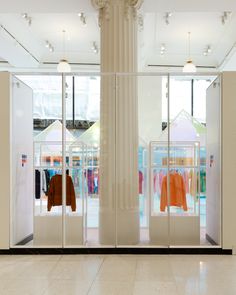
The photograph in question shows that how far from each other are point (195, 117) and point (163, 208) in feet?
5.35

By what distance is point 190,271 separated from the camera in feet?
16.6

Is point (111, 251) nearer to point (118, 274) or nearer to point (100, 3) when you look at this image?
point (118, 274)

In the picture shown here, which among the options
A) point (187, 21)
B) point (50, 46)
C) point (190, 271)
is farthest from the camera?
point (50, 46)

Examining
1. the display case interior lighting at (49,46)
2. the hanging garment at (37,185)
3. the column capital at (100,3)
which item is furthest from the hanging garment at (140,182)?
the display case interior lighting at (49,46)

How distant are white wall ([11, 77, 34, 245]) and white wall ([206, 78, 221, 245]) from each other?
298 centimetres

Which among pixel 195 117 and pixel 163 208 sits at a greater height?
pixel 195 117

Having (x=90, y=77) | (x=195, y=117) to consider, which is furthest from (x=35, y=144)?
(x=195, y=117)

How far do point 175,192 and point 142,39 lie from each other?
18.2 ft

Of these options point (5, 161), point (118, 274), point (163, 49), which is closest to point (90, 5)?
point (5, 161)

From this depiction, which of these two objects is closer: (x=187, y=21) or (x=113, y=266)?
(x=113, y=266)

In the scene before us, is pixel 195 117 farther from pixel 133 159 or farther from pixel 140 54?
pixel 140 54

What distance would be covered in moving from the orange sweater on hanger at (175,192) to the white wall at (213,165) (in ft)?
1.43

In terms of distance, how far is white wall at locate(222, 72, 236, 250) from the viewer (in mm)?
5824

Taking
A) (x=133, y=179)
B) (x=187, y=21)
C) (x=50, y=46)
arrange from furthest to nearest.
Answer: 1. (x=50, y=46)
2. (x=187, y=21)
3. (x=133, y=179)
